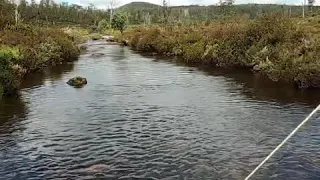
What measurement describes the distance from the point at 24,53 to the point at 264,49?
916 inches

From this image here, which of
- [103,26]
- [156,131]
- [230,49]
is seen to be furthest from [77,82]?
[103,26]

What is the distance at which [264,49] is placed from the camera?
45031 millimetres

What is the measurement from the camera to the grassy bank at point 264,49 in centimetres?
3616

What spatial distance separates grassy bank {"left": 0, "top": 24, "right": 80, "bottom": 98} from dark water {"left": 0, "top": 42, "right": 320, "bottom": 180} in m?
1.56

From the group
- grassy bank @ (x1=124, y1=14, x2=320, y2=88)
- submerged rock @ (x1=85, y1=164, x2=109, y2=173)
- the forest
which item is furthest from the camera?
grassy bank @ (x1=124, y1=14, x2=320, y2=88)

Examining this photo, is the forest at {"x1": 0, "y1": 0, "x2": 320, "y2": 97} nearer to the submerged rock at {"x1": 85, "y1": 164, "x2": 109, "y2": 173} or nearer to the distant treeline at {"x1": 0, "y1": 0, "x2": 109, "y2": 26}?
the submerged rock at {"x1": 85, "y1": 164, "x2": 109, "y2": 173}

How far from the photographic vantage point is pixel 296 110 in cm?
2650

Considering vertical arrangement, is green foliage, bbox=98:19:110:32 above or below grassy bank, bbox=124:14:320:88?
above

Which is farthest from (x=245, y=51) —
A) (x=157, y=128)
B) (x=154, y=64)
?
(x=157, y=128)

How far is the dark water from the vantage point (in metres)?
16.9

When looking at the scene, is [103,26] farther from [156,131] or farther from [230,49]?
[156,131]

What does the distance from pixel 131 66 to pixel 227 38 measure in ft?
39.8

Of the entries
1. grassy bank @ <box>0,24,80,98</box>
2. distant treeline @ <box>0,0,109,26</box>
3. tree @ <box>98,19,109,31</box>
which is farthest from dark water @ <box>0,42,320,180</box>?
tree @ <box>98,19,109,31</box>

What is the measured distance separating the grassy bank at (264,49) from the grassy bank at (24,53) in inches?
643
